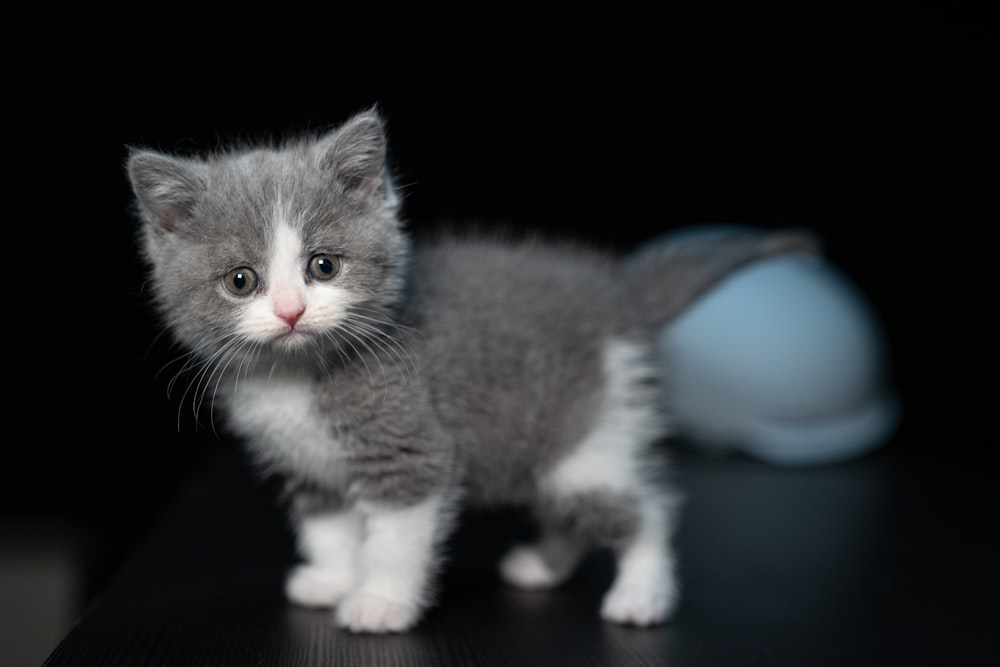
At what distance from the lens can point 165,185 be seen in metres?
1.60

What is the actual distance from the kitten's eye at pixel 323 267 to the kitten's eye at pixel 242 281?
0.26 feet

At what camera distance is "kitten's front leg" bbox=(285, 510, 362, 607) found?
6.12ft

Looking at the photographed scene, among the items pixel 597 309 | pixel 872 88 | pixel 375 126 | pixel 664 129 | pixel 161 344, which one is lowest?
pixel 161 344

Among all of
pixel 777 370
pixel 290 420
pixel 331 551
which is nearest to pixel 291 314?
pixel 290 420

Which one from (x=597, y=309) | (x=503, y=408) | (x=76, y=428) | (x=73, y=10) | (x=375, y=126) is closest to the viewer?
(x=375, y=126)

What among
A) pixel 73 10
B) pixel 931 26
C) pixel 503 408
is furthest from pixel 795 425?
pixel 73 10

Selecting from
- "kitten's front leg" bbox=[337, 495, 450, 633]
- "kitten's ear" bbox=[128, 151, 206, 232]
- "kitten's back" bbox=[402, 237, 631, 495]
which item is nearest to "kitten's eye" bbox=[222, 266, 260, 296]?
"kitten's ear" bbox=[128, 151, 206, 232]

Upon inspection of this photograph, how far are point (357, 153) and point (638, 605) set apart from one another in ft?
2.77

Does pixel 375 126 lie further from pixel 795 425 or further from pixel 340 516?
pixel 795 425

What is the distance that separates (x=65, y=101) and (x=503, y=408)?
1.65 metres

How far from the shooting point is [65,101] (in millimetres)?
2812

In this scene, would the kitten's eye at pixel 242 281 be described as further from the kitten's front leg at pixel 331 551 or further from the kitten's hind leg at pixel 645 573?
the kitten's hind leg at pixel 645 573

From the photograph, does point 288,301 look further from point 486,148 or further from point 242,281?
point 486,148

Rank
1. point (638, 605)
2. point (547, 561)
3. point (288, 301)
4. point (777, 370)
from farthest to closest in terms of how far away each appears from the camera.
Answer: point (777, 370)
point (547, 561)
point (638, 605)
point (288, 301)
